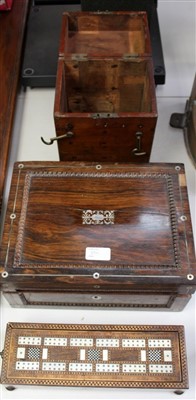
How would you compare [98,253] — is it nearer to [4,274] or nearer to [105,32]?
[4,274]

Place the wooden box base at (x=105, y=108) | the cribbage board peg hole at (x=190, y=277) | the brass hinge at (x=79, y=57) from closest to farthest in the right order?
the cribbage board peg hole at (x=190, y=277)
the wooden box base at (x=105, y=108)
the brass hinge at (x=79, y=57)

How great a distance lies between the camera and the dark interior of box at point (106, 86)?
1360mm

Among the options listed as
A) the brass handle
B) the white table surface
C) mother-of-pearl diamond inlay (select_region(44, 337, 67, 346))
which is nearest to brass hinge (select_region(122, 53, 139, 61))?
the brass handle

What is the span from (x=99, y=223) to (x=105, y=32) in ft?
2.14

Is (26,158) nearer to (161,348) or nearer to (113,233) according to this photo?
(113,233)

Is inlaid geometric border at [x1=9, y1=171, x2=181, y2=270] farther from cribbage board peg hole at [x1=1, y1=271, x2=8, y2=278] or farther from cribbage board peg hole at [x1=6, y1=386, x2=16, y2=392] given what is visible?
cribbage board peg hole at [x1=6, y1=386, x2=16, y2=392]

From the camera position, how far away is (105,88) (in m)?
1.45

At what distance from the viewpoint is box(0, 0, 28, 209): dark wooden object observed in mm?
1535

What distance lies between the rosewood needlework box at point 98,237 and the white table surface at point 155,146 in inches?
1.9

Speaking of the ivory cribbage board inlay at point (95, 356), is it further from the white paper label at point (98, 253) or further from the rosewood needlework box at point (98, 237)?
the white paper label at point (98, 253)

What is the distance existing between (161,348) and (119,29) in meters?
0.94

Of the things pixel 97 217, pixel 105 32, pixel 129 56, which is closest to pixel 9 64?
pixel 105 32

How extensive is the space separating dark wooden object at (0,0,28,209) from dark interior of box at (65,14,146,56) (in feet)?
0.94

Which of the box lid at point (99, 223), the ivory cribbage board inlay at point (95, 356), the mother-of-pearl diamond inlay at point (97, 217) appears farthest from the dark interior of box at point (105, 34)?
the ivory cribbage board inlay at point (95, 356)
